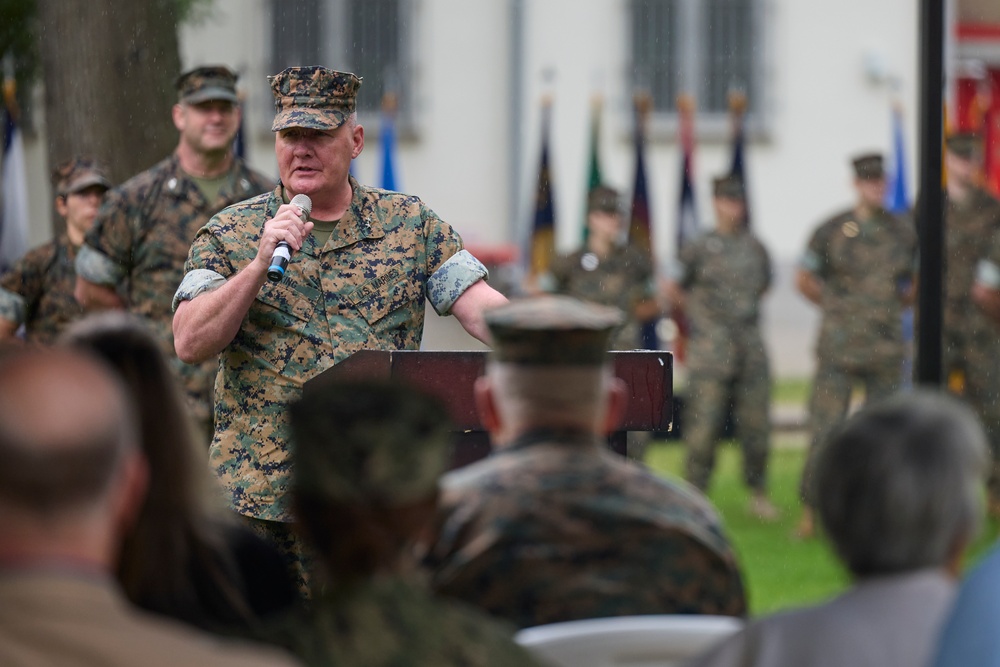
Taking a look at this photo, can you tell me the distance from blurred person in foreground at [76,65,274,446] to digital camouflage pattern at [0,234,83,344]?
1179 millimetres

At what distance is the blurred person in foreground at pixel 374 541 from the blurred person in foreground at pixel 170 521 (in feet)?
1.02

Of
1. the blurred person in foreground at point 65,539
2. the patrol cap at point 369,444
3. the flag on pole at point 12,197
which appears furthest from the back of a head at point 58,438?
the flag on pole at point 12,197

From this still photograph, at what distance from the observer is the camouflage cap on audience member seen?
454cm

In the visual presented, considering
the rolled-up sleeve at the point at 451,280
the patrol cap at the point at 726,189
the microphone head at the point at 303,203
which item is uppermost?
the microphone head at the point at 303,203

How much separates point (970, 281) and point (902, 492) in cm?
817

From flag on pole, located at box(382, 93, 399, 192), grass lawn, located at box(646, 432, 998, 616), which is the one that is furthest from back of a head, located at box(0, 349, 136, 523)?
flag on pole, located at box(382, 93, 399, 192)

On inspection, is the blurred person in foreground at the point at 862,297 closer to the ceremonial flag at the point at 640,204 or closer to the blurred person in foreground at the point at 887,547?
the ceremonial flag at the point at 640,204

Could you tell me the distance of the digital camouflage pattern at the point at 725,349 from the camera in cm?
1008

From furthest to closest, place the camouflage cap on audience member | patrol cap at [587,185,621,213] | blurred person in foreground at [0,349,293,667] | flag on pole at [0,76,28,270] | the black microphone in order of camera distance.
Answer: flag on pole at [0,76,28,270]
patrol cap at [587,185,621,213]
the camouflage cap on audience member
the black microphone
blurred person in foreground at [0,349,293,667]

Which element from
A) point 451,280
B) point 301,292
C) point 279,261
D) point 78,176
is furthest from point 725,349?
point 279,261

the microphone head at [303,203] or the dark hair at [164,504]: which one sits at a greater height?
the microphone head at [303,203]

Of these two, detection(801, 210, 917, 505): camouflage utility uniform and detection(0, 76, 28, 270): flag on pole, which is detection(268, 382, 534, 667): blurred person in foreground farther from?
detection(0, 76, 28, 270): flag on pole

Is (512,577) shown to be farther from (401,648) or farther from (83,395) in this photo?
(83,395)

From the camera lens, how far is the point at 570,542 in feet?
8.54
